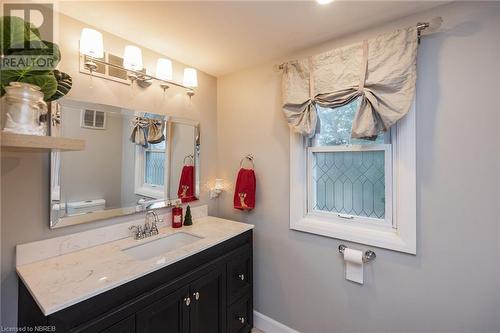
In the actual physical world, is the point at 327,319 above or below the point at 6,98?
below

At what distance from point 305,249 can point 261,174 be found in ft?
2.36

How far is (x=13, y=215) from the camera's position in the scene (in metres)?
1.16

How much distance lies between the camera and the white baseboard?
1848 mm

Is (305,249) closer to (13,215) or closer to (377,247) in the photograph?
(377,247)

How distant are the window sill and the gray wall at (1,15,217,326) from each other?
4.37 feet

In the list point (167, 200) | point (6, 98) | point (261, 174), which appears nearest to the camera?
point (6, 98)

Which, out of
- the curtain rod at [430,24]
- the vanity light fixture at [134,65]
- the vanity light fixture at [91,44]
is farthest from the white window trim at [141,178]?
the curtain rod at [430,24]

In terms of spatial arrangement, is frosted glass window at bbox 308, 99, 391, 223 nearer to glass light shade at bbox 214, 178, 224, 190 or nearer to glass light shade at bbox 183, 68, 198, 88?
glass light shade at bbox 214, 178, 224, 190

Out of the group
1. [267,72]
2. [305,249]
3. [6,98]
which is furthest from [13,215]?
[267,72]

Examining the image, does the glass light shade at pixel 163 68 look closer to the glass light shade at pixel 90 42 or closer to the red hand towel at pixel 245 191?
the glass light shade at pixel 90 42

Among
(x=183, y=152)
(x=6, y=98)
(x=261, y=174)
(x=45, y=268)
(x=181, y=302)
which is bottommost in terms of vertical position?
(x=181, y=302)

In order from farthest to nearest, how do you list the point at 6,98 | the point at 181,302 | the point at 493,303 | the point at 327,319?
the point at 327,319 < the point at 181,302 < the point at 493,303 < the point at 6,98

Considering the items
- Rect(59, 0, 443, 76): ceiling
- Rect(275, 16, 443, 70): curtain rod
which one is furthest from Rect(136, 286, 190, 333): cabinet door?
Rect(275, 16, 443, 70): curtain rod

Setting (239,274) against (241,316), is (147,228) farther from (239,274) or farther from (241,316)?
(241,316)
